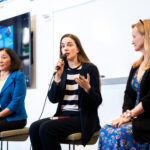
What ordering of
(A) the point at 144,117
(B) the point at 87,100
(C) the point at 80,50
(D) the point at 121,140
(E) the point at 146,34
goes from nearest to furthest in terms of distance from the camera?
1. (D) the point at 121,140
2. (A) the point at 144,117
3. (E) the point at 146,34
4. (B) the point at 87,100
5. (C) the point at 80,50

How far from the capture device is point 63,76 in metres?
2.39

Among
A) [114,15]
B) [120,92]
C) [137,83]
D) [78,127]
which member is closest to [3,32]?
[114,15]

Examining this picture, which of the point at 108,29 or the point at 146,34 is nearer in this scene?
the point at 146,34

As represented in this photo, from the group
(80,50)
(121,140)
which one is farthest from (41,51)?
(121,140)

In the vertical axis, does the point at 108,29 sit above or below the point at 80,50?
above

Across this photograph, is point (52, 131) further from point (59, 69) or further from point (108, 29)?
point (108, 29)

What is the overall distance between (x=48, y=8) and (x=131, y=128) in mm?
2422

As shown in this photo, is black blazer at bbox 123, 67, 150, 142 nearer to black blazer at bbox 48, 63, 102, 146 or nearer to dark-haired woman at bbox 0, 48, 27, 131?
black blazer at bbox 48, 63, 102, 146

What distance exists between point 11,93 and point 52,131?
0.85 meters

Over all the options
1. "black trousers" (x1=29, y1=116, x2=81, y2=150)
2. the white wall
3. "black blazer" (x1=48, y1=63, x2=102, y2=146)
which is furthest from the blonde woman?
the white wall

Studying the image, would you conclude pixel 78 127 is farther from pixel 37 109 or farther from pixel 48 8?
pixel 48 8

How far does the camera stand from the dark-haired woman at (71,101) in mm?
2039

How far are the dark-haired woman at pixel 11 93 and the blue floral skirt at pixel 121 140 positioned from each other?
1.17 metres

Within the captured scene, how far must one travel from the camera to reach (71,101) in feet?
7.47
